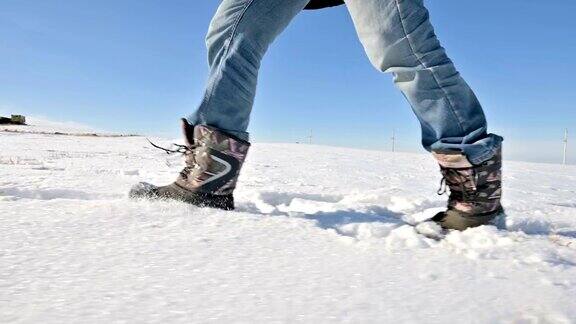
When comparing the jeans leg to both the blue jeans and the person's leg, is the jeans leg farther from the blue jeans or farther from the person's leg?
the person's leg

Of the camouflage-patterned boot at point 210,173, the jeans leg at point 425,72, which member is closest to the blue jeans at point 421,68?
the jeans leg at point 425,72

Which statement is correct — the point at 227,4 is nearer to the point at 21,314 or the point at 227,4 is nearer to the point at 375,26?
the point at 375,26

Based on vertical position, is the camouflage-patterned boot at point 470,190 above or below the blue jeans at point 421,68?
below

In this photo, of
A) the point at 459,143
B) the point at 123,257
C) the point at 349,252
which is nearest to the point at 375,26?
the point at 459,143

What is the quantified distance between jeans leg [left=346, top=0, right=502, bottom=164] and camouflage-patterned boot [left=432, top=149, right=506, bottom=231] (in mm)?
29

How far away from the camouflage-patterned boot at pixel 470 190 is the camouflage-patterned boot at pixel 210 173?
587 millimetres

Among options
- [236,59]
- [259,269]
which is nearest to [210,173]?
[236,59]

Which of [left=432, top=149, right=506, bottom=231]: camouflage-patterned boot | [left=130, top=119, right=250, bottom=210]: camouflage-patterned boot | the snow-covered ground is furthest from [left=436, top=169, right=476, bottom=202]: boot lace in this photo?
[left=130, top=119, right=250, bottom=210]: camouflage-patterned boot

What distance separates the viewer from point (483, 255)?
95 centimetres

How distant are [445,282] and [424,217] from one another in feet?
2.69

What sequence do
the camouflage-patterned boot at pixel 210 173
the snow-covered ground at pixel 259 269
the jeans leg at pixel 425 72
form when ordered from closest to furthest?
the snow-covered ground at pixel 259 269, the jeans leg at pixel 425 72, the camouflage-patterned boot at pixel 210 173

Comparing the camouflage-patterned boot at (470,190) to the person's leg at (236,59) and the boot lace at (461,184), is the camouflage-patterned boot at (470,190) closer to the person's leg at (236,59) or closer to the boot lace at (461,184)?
the boot lace at (461,184)

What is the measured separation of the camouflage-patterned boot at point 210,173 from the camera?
1393mm

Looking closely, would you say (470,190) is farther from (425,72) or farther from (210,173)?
(210,173)
